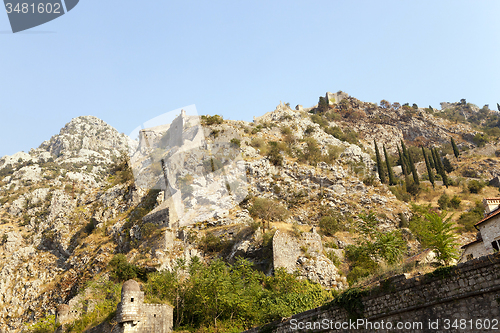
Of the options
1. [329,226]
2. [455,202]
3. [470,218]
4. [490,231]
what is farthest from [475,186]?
[490,231]

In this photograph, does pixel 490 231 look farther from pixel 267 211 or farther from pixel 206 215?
pixel 206 215

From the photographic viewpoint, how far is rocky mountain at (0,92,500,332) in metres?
31.3

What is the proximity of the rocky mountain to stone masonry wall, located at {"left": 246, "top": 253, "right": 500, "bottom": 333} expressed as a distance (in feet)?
54.7

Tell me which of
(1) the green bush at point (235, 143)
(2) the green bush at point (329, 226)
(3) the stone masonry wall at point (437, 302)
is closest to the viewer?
(3) the stone masonry wall at point (437, 302)

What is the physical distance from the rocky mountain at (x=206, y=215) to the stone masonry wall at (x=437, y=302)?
656 inches

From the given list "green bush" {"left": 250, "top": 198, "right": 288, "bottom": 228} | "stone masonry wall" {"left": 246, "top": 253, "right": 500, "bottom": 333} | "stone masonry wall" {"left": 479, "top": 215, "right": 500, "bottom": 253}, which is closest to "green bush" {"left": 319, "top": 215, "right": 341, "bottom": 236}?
"green bush" {"left": 250, "top": 198, "right": 288, "bottom": 228}

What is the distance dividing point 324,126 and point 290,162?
2675cm

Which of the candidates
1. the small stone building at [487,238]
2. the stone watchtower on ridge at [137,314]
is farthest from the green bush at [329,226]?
the stone watchtower on ridge at [137,314]

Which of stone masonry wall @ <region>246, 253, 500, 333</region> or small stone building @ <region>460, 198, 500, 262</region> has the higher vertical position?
small stone building @ <region>460, 198, 500, 262</region>

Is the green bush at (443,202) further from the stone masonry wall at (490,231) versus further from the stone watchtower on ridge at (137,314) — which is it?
the stone watchtower on ridge at (137,314)

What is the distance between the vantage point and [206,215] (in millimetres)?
36938

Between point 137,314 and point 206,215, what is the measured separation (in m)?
19.7

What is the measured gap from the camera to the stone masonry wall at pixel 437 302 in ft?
28.6

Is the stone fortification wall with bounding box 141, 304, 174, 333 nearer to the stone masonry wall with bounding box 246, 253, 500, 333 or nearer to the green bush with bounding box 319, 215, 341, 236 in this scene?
the stone masonry wall with bounding box 246, 253, 500, 333
